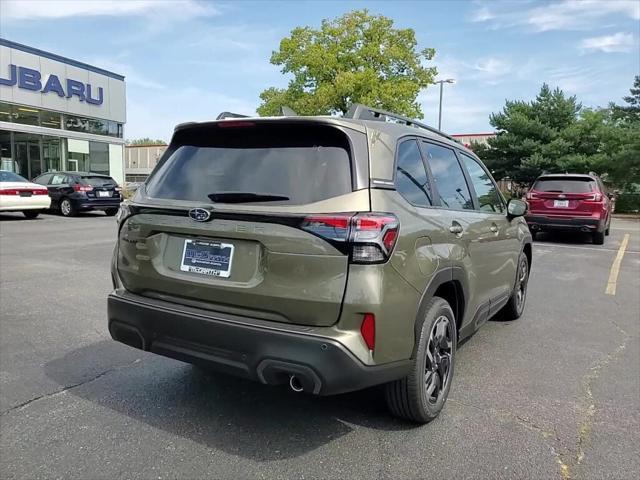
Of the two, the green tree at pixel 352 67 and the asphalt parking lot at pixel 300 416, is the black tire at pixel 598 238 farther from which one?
the green tree at pixel 352 67

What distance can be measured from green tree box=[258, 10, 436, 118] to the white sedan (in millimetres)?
24178

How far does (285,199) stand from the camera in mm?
2752

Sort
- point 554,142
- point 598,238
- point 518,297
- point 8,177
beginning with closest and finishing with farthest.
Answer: point 518,297
point 598,238
point 8,177
point 554,142

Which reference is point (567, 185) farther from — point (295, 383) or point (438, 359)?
point (295, 383)

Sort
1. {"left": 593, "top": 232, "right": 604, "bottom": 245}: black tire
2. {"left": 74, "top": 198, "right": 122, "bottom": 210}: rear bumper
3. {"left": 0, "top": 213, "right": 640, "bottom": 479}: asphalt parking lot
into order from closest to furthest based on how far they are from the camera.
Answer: {"left": 0, "top": 213, "right": 640, "bottom": 479}: asphalt parking lot
{"left": 593, "top": 232, "right": 604, "bottom": 245}: black tire
{"left": 74, "top": 198, "right": 122, "bottom": 210}: rear bumper

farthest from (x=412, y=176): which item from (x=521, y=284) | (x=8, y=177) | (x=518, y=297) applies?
(x=8, y=177)

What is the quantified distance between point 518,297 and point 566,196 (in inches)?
303

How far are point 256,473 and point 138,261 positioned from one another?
137 cm

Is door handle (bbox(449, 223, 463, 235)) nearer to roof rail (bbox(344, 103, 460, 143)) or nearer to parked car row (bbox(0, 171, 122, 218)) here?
roof rail (bbox(344, 103, 460, 143))

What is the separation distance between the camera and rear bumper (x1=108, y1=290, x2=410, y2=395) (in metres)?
2.54

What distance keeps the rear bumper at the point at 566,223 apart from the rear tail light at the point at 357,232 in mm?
10898

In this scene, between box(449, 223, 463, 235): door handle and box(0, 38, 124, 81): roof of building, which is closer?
box(449, 223, 463, 235): door handle

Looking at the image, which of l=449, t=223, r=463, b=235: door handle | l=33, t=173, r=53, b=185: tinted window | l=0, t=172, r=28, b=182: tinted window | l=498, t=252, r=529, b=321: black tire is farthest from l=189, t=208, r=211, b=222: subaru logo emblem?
l=33, t=173, r=53, b=185: tinted window

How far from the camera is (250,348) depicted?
264cm
